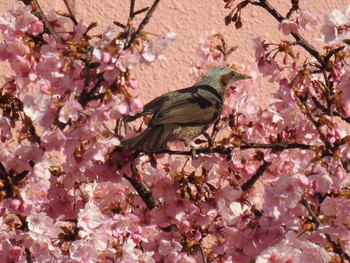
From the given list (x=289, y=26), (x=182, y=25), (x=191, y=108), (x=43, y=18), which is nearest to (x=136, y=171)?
(x=191, y=108)

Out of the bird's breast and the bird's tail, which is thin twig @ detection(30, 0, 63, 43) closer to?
the bird's tail

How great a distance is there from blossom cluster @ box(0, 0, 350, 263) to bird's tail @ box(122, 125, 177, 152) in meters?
0.07

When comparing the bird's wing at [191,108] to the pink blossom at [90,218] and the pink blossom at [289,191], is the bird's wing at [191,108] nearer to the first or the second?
the pink blossom at [90,218]

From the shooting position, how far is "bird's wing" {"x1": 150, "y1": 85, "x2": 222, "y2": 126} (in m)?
2.95

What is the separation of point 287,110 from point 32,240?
0.92 m

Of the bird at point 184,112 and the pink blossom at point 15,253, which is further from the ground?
the bird at point 184,112

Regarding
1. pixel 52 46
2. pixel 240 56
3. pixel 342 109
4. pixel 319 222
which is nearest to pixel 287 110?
pixel 342 109

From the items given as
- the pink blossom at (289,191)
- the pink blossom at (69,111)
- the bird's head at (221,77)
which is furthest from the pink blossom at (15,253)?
the bird's head at (221,77)

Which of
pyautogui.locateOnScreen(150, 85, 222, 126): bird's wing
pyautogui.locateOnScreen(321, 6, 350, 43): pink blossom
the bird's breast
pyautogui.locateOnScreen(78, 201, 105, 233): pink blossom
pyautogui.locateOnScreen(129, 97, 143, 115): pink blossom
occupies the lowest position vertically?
pyautogui.locateOnScreen(78, 201, 105, 233): pink blossom

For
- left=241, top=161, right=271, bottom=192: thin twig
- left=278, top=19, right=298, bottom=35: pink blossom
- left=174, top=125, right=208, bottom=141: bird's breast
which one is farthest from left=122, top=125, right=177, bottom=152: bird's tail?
left=278, top=19, right=298, bottom=35: pink blossom

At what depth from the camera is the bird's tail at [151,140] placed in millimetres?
2674

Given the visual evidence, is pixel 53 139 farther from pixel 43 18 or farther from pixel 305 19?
pixel 305 19

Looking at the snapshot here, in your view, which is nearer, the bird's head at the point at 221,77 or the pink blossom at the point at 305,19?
the pink blossom at the point at 305,19

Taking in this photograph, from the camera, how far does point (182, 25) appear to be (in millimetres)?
4664
